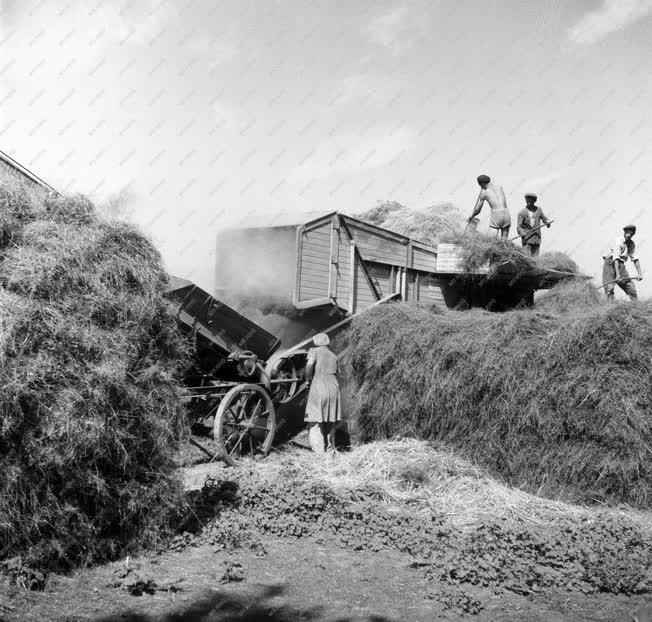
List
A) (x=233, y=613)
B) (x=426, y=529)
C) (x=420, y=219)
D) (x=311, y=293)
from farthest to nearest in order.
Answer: (x=420, y=219), (x=311, y=293), (x=426, y=529), (x=233, y=613)

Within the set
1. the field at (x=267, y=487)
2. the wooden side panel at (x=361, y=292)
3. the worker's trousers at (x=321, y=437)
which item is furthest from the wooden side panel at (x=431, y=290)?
the field at (x=267, y=487)

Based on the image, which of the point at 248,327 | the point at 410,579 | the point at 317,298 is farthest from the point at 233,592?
the point at 317,298

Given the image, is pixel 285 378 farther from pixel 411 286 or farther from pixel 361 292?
pixel 411 286

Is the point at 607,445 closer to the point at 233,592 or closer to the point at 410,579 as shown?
the point at 410,579

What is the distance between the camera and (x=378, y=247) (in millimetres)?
12695

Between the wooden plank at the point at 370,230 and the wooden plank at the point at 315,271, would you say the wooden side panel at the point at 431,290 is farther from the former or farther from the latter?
the wooden plank at the point at 315,271

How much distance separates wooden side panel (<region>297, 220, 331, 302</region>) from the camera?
11.1 m

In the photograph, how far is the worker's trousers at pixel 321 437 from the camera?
9.95 meters

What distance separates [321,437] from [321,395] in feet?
2.38

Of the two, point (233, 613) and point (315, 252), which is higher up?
point (315, 252)

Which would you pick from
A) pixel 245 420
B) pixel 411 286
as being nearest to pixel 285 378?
pixel 245 420

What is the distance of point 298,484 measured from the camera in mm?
7191

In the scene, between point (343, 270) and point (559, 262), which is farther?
point (559, 262)

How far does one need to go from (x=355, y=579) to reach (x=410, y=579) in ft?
1.48
